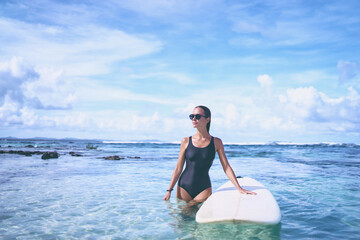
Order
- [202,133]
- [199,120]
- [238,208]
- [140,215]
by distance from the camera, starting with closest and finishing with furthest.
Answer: [238,208] → [199,120] → [202,133] → [140,215]

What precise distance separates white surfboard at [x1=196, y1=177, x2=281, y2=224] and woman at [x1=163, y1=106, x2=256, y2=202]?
285 millimetres

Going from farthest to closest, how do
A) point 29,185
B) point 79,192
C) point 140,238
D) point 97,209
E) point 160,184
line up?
point 160,184 < point 29,185 < point 79,192 < point 97,209 < point 140,238

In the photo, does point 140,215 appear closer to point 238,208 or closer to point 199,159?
point 199,159

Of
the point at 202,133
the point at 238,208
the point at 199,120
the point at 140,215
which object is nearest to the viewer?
the point at 238,208

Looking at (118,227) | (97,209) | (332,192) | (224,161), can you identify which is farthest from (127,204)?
(332,192)

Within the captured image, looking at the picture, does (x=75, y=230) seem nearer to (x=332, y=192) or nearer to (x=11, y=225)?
(x=11, y=225)

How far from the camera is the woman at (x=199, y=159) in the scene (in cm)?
525

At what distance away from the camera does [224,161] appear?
5328 millimetres

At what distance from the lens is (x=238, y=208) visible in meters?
4.71

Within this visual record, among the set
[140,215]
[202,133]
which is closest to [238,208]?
[202,133]

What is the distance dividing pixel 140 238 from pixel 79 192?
4.47 m

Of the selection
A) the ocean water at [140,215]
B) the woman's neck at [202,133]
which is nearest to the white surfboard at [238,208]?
the ocean water at [140,215]

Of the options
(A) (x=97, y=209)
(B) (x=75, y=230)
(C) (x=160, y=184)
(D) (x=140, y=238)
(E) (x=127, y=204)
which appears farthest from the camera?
(C) (x=160, y=184)

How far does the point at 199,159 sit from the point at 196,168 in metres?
0.21
